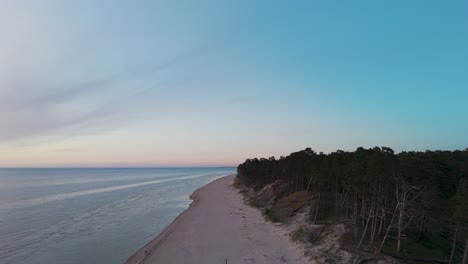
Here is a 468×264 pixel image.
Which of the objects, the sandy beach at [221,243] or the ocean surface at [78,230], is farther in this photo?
the ocean surface at [78,230]

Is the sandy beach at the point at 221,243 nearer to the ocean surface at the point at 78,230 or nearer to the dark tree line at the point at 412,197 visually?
the ocean surface at the point at 78,230

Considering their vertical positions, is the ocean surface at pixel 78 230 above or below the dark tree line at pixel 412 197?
below

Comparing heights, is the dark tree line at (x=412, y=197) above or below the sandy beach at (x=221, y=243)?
above

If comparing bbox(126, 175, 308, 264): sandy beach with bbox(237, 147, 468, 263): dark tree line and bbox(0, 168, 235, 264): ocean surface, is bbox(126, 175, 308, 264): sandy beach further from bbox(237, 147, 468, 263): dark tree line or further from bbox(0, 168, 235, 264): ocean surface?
bbox(237, 147, 468, 263): dark tree line

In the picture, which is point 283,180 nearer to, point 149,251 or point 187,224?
point 187,224

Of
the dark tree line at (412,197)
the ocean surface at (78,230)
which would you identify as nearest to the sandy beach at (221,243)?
the ocean surface at (78,230)

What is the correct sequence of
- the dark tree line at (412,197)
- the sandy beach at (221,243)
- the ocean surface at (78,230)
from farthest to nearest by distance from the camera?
the ocean surface at (78,230)
the sandy beach at (221,243)
the dark tree line at (412,197)

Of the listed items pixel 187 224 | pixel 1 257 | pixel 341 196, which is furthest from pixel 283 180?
pixel 1 257

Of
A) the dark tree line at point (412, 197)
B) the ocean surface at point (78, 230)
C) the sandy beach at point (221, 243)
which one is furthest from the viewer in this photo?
the ocean surface at point (78, 230)

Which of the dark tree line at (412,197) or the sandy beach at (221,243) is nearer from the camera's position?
the dark tree line at (412,197)
